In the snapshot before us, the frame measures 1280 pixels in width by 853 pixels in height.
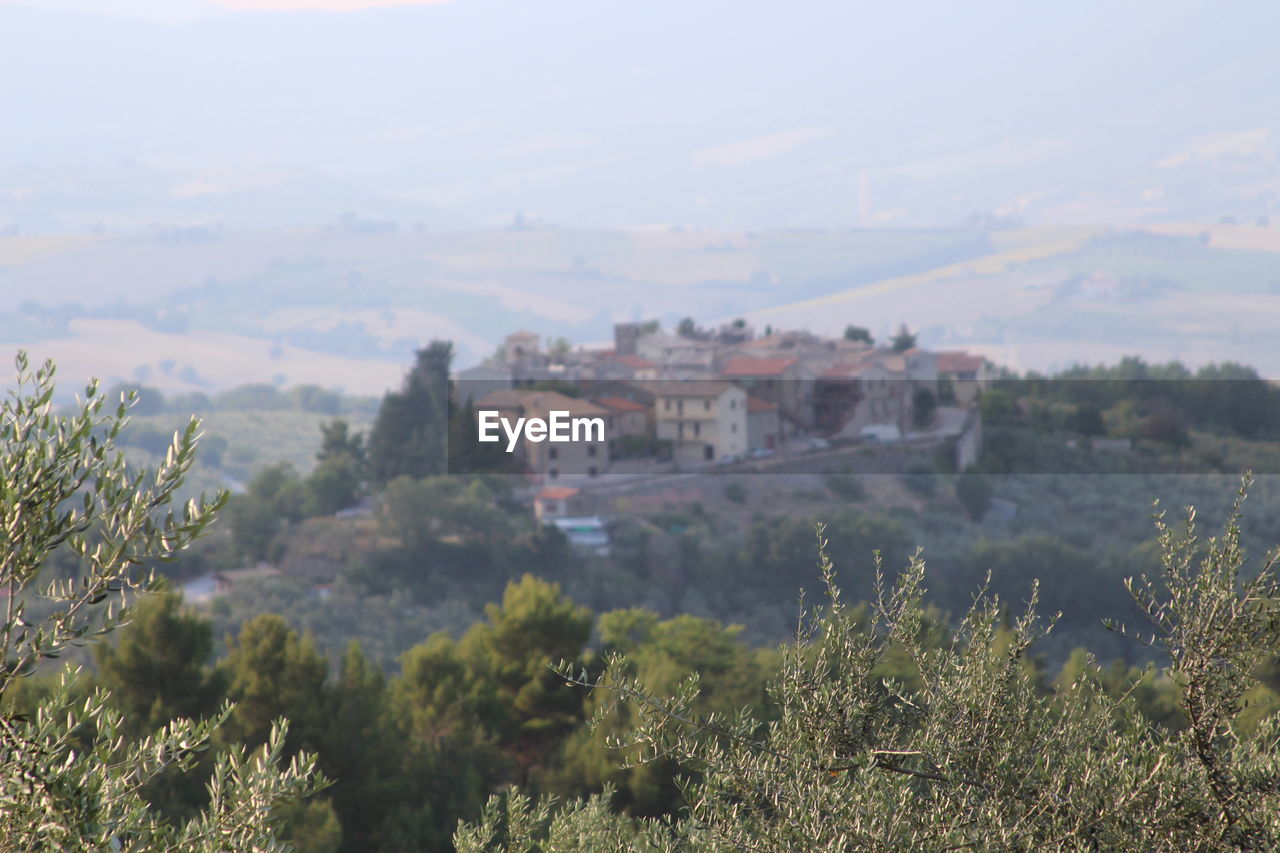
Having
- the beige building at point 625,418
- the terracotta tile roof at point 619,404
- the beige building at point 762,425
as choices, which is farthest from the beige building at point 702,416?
the terracotta tile roof at point 619,404

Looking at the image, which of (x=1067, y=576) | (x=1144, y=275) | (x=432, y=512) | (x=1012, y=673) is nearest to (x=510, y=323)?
(x=1144, y=275)

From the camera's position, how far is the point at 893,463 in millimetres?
41719

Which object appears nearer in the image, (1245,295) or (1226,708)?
(1226,708)

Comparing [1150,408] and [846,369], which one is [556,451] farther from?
[1150,408]

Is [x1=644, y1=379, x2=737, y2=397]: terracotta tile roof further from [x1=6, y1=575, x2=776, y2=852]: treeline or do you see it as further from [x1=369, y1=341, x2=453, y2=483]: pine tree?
[x1=6, y1=575, x2=776, y2=852]: treeline

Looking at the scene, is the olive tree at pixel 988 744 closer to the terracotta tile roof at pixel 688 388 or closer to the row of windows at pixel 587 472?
the terracotta tile roof at pixel 688 388

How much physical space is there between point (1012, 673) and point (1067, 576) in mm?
34414

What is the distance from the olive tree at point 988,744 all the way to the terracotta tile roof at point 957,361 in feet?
138

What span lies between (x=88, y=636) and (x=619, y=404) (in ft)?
113

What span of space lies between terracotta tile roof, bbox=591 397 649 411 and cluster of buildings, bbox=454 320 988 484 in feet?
0.10

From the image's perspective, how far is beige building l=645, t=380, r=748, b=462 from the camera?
36.6m

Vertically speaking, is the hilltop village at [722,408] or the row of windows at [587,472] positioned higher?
the hilltop village at [722,408]

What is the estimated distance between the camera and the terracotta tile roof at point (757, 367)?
131 feet

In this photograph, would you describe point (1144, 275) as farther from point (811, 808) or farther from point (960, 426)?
point (811, 808)
